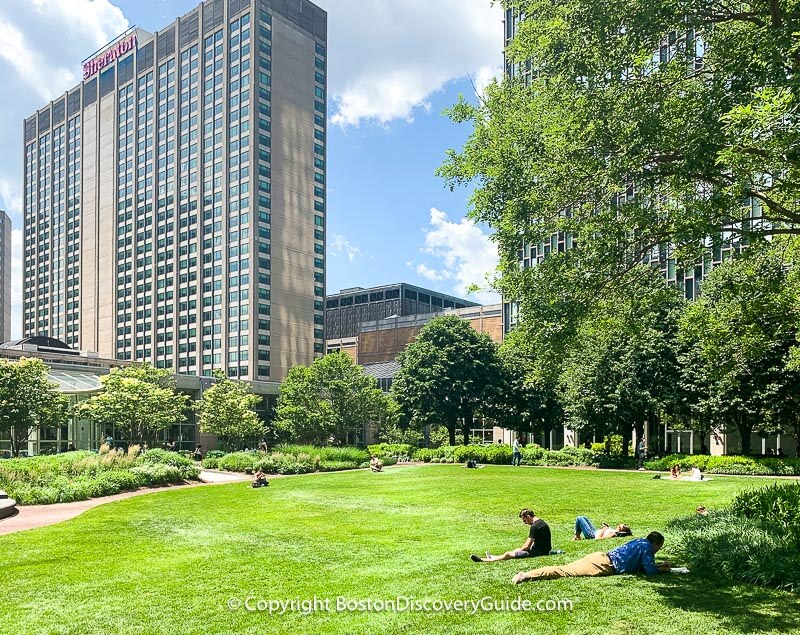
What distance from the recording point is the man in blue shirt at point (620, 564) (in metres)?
11.1

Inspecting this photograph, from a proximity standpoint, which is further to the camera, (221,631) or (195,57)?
(195,57)

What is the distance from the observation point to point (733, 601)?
965 cm

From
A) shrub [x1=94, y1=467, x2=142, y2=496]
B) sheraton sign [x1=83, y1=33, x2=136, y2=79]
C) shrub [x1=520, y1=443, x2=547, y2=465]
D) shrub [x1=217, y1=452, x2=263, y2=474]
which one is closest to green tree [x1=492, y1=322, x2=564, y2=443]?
shrub [x1=520, y1=443, x2=547, y2=465]

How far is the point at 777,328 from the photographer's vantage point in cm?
1719

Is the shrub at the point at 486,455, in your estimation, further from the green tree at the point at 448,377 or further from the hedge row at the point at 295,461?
the green tree at the point at 448,377

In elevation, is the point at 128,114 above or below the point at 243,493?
above

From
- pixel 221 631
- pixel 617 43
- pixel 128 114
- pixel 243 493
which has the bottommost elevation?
pixel 243 493

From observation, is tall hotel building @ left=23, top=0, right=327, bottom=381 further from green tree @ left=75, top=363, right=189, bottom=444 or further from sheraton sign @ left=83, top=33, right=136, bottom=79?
green tree @ left=75, top=363, right=189, bottom=444

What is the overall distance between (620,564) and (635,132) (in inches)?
290

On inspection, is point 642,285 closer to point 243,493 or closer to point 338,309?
point 243,493

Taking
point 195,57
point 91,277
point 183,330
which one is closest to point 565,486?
point 183,330

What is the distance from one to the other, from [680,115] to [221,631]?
1107 cm

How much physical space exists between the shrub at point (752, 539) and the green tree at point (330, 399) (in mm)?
39209

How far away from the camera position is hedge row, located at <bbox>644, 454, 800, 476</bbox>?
3325cm
